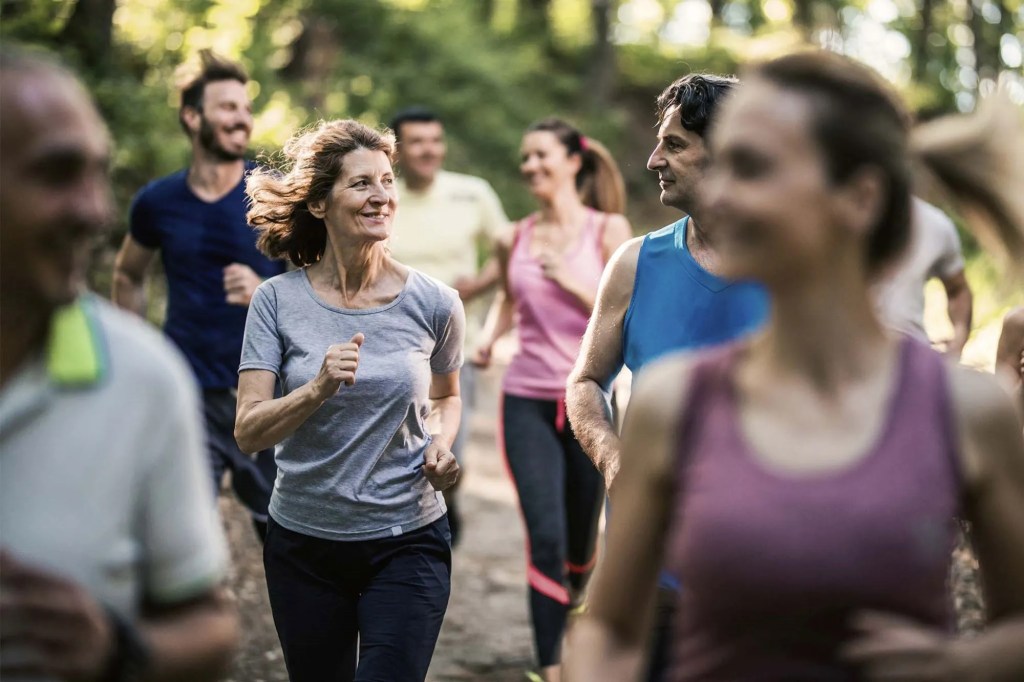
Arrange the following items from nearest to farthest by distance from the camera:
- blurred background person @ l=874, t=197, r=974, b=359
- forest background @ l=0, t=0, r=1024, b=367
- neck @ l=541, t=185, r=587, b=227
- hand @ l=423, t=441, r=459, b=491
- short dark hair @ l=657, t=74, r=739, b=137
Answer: short dark hair @ l=657, t=74, r=739, b=137 → hand @ l=423, t=441, r=459, b=491 → blurred background person @ l=874, t=197, r=974, b=359 → neck @ l=541, t=185, r=587, b=227 → forest background @ l=0, t=0, r=1024, b=367

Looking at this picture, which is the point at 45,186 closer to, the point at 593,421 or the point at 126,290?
the point at 593,421

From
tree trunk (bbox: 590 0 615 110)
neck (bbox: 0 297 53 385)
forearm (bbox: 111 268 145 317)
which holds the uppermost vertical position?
tree trunk (bbox: 590 0 615 110)

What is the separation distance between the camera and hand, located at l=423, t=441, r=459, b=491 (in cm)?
432

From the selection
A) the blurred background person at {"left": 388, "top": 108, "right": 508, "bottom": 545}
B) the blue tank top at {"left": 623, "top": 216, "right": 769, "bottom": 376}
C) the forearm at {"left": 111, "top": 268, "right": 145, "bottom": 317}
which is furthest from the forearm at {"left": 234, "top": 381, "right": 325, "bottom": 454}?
the blurred background person at {"left": 388, "top": 108, "right": 508, "bottom": 545}

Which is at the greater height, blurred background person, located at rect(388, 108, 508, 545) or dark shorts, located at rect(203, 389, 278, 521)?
blurred background person, located at rect(388, 108, 508, 545)

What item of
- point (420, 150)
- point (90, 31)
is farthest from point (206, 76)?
point (90, 31)

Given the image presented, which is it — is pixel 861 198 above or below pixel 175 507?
above

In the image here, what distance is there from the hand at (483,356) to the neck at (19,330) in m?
5.46

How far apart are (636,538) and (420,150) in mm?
6421

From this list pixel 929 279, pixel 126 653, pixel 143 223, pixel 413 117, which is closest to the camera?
pixel 126 653

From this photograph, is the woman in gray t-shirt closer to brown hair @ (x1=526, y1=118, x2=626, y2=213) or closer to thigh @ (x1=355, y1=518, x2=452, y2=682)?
thigh @ (x1=355, y1=518, x2=452, y2=682)

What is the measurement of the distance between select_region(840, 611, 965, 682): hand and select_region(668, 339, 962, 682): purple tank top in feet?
0.07

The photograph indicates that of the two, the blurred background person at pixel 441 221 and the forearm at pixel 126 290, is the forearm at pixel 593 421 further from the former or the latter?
the blurred background person at pixel 441 221

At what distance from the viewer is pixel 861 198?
7.27ft
